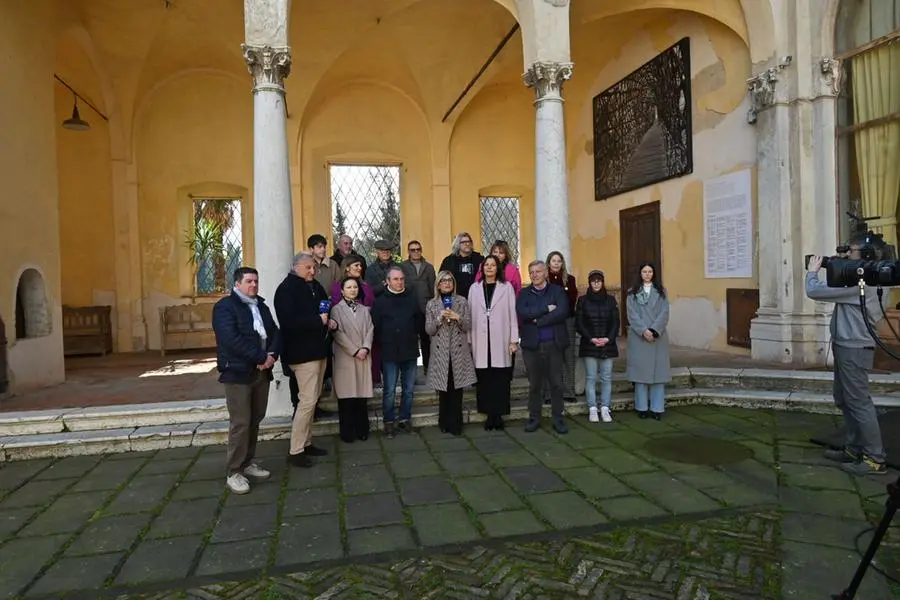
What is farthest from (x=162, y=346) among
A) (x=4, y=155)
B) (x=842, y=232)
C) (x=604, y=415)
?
(x=842, y=232)

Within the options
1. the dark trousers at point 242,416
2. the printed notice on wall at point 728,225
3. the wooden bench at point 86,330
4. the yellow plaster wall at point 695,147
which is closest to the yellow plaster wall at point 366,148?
the yellow plaster wall at point 695,147

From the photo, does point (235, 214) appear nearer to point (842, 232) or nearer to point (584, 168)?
point (584, 168)

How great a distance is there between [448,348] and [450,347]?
0.02 metres

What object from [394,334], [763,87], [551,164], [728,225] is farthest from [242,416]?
[763,87]

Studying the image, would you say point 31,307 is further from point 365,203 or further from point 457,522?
point 457,522

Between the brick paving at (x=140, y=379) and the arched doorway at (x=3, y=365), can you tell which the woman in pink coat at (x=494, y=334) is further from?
the arched doorway at (x=3, y=365)

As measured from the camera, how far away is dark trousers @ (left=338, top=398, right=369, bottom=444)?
17.1 ft

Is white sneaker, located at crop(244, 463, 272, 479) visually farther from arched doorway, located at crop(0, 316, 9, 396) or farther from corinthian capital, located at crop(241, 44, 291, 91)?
arched doorway, located at crop(0, 316, 9, 396)

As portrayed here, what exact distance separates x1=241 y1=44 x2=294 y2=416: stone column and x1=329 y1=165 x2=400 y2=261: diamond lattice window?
6.45 meters

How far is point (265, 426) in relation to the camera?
17.9 ft

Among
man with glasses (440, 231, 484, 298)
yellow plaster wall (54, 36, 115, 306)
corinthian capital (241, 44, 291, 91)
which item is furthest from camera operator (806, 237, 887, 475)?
yellow plaster wall (54, 36, 115, 306)

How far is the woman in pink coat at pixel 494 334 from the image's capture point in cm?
546

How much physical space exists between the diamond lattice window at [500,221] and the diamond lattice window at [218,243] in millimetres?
5458

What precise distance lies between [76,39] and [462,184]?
7625 mm
